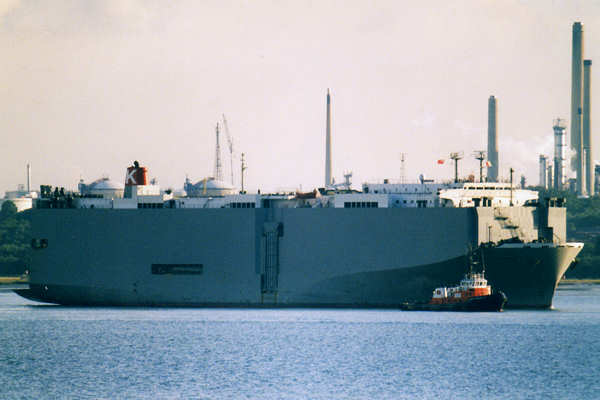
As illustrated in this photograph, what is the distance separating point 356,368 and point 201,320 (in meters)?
19.8

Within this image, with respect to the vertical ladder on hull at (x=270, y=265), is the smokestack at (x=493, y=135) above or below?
above

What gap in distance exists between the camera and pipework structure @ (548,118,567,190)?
160137 mm

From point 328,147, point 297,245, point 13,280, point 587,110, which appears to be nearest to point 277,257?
point 297,245

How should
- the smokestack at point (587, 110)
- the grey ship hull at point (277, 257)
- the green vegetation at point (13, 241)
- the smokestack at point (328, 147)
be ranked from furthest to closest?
the smokestack at point (587, 110) → the green vegetation at point (13, 241) → the smokestack at point (328, 147) → the grey ship hull at point (277, 257)

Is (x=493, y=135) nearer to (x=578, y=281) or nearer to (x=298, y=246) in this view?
(x=578, y=281)

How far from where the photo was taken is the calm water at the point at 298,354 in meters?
48.0

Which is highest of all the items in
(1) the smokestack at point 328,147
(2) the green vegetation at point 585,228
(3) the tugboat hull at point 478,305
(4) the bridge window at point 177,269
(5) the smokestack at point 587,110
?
(5) the smokestack at point 587,110

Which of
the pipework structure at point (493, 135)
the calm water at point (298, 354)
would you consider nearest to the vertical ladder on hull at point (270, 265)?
the calm water at point (298, 354)

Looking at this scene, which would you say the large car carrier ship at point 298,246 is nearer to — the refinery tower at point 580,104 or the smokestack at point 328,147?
the smokestack at point 328,147

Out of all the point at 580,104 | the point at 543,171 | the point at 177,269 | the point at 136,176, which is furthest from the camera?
the point at 543,171

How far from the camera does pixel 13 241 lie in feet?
462

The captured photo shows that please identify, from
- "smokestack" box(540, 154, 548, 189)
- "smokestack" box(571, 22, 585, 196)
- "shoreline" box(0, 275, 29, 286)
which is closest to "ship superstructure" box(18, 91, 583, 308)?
"shoreline" box(0, 275, 29, 286)

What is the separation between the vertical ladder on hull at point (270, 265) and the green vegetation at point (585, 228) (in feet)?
185

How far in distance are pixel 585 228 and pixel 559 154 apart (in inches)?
635
